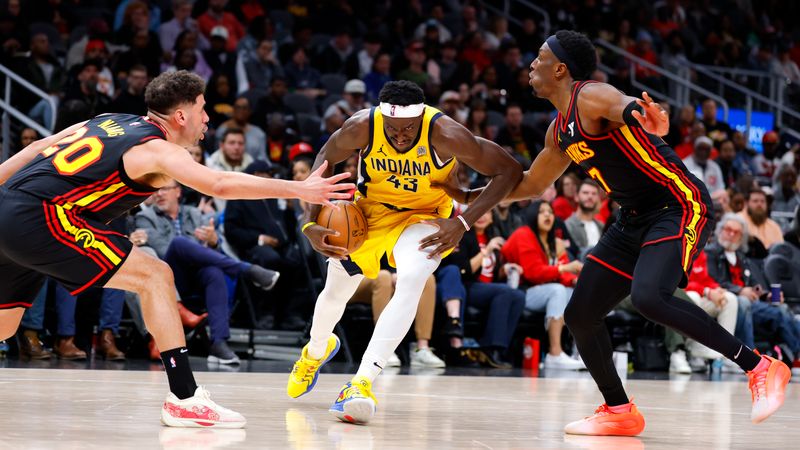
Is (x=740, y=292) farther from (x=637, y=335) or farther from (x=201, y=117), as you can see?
(x=201, y=117)

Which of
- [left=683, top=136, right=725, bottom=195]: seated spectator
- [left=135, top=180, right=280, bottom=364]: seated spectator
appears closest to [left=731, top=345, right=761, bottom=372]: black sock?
[left=135, top=180, right=280, bottom=364]: seated spectator

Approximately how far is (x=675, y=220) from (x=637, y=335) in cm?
538

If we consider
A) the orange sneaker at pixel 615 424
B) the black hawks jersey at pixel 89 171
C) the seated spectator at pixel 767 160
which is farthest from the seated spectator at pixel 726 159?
the black hawks jersey at pixel 89 171

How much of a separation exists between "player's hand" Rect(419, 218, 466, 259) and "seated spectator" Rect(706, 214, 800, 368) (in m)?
5.32

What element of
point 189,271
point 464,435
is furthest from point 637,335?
point 464,435

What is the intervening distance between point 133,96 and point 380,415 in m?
6.19

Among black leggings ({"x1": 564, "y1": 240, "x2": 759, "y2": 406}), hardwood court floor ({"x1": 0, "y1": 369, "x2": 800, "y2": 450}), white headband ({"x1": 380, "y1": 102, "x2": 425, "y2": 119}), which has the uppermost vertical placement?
white headband ({"x1": 380, "y1": 102, "x2": 425, "y2": 119})

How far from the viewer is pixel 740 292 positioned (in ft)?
33.1

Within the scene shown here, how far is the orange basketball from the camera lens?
5.34m

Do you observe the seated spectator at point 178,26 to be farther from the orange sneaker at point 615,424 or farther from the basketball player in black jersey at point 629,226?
the orange sneaker at point 615,424

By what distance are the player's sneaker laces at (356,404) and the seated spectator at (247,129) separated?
609cm

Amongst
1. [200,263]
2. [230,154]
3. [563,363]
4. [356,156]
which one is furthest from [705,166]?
[200,263]

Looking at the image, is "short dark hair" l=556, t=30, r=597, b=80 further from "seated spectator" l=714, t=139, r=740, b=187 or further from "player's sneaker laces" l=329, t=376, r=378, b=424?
"seated spectator" l=714, t=139, r=740, b=187

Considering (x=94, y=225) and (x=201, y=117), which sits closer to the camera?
(x=94, y=225)
